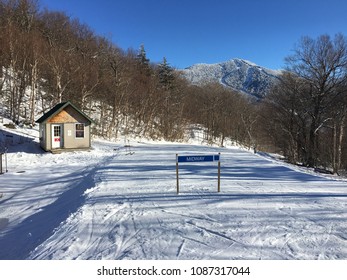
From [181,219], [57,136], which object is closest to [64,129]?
[57,136]

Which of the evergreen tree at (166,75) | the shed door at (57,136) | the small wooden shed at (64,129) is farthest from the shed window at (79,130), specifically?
the evergreen tree at (166,75)

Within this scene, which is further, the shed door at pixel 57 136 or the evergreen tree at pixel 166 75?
the evergreen tree at pixel 166 75

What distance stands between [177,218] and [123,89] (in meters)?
35.5

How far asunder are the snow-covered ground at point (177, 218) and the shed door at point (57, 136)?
955 cm

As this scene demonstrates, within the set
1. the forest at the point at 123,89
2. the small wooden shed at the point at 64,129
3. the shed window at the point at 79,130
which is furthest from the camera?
the forest at the point at 123,89

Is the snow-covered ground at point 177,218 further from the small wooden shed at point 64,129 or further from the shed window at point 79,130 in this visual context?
the shed window at point 79,130

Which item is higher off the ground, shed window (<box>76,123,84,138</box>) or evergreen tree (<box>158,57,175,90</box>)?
evergreen tree (<box>158,57,175,90</box>)

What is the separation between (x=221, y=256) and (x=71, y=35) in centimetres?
4845

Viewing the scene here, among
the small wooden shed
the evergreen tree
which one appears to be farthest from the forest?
the small wooden shed

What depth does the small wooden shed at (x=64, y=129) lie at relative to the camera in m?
21.0

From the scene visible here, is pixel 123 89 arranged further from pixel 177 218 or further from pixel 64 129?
pixel 177 218

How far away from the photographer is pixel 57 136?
847 inches

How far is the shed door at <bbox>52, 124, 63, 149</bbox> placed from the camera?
2123 centimetres

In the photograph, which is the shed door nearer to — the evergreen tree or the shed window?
the shed window
